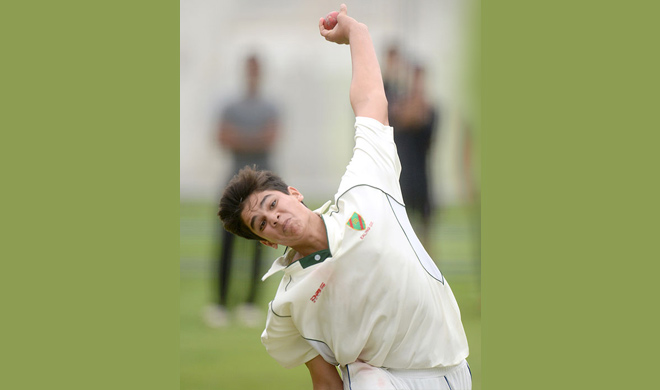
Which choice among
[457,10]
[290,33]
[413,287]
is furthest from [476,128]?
[413,287]

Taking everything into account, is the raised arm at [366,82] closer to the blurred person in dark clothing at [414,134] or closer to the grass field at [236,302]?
the blurred person in dark clothing at [414,134]

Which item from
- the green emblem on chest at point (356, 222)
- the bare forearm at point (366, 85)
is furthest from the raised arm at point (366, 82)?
the green emblem on chest at point (356, 222)

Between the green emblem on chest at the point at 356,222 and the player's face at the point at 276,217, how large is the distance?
0.15m

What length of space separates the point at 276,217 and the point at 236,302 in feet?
3.86

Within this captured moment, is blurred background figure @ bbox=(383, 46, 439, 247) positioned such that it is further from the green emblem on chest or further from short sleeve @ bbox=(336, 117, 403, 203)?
the green emblem on chest

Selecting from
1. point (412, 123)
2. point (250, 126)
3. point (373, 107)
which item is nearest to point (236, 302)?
point (250, 126)

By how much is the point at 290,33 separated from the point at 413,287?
1.51 m

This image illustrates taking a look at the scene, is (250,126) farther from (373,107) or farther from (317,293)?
(317,293)

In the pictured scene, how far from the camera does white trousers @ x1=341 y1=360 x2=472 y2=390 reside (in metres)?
2.36

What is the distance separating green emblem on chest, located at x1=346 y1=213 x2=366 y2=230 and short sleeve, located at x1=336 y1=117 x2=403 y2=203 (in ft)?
0.40

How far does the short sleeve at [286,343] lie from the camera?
2.47m

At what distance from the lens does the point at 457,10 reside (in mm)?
3242

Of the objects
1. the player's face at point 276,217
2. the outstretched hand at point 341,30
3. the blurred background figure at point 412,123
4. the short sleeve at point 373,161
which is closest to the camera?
the player's face at point 276,217

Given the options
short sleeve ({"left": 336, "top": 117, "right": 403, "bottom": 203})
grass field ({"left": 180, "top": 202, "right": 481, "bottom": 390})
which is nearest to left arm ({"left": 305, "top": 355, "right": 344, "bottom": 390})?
short sleeve ({"left": 336, "top": 117, "right": 403, "bottom": 203})
